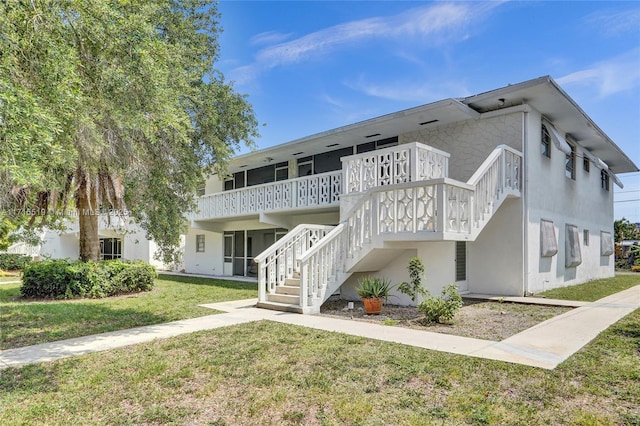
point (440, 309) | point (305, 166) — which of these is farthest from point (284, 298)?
point (305, 166)

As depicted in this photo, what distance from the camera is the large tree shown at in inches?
144

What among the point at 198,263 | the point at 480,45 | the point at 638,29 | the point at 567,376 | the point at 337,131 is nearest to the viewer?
the point at 567,376

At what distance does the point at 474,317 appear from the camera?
8.01m

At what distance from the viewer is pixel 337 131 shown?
508 inches

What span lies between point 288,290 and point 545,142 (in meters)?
9.16

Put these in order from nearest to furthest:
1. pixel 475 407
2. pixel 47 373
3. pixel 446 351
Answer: pixel 475 407, pixel 47 373, pixel 446 351

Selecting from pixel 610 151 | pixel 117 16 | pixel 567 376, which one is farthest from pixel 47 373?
pixel 610 151

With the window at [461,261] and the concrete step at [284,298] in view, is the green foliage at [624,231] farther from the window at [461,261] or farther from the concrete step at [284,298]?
the concrete step at [284,298]

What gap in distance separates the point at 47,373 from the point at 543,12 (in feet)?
39.5

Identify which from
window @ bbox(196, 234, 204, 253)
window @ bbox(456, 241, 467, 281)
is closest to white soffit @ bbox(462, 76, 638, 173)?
window @ bbox(456, 241, 467, 281)

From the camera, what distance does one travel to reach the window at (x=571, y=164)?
14.0m

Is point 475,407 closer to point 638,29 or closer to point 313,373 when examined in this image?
point 313,373

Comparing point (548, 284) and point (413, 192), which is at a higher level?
point (413, 192)

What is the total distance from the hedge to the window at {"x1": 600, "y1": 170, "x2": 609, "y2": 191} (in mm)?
19929
